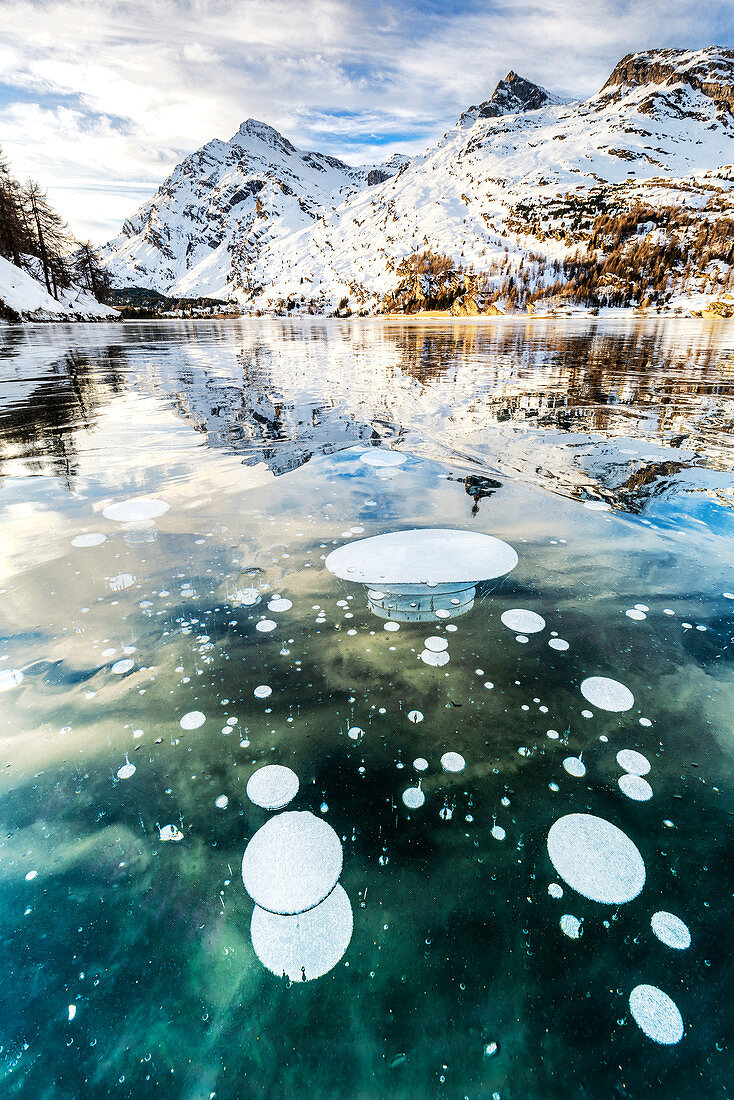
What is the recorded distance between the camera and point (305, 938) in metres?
1.40

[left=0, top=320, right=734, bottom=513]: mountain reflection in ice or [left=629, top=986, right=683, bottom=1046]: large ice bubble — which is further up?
[left=0, top=320, right=734, bottom=513]: mountain reflection in ice

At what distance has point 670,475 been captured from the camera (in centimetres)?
527

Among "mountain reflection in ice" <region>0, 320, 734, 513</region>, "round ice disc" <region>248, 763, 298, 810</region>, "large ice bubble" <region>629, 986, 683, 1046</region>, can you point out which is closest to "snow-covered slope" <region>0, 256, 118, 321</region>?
"mountain reflection in ice" <region>0, 320, 734, 513</region>

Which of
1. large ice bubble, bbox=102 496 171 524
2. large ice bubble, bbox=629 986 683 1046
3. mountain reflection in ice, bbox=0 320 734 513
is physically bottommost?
large ice bubble, bbox=629 986 683 1046

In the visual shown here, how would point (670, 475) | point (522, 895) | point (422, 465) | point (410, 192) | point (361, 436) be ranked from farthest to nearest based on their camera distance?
point (410, 192) < point (361, 436) < point (422, 465) < point (670, 475) < point (522, 895)

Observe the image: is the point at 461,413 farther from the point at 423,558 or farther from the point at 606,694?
the point at 606,694

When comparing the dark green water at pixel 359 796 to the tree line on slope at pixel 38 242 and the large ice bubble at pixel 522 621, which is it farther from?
the tree line on slope at pixel 38 242

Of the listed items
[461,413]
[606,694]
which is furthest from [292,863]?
[461,413]

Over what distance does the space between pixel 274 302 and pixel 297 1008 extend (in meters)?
218

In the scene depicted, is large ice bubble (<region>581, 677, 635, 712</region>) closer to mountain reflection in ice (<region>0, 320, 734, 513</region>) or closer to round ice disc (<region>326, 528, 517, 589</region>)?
round ice disc (<region>326, 528, 517, 589</region>)

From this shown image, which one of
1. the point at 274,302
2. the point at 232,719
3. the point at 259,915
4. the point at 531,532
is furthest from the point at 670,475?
the point at 274,302

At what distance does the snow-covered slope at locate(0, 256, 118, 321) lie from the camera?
36.9m

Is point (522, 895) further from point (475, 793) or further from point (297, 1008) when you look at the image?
point (297, 1008)

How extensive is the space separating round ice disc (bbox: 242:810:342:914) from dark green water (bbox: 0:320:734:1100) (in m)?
0.04
